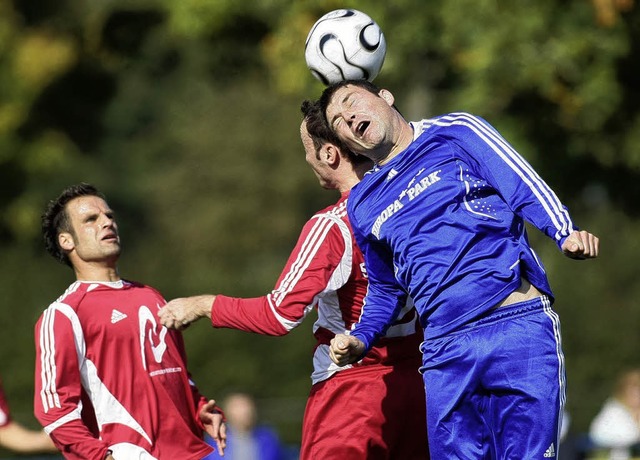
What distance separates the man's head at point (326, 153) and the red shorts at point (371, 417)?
0.99 metres

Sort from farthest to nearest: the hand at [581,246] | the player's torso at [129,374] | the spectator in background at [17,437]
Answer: the spectator in background at [17,437] → the player's torso at [129,374] → the hand at [581,246]

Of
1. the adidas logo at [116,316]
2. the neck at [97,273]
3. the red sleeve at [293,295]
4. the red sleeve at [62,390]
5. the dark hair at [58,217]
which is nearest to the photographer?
the red sleeve at [293,295]

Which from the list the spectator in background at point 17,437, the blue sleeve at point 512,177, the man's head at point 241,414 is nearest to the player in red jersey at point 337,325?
the blue sleeve at point 512,177

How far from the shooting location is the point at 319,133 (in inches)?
241

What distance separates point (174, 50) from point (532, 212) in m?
32.2

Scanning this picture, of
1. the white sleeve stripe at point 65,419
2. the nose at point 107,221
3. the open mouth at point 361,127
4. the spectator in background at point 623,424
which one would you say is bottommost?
the spectator in background at point 623,424

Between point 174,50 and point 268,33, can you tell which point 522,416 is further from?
point 174,50

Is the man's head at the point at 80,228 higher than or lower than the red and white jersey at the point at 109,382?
higher

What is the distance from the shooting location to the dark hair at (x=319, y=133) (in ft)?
20.0

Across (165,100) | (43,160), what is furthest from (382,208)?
(165,100)

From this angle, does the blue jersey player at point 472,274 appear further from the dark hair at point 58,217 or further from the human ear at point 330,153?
the dark hair at point 58,217

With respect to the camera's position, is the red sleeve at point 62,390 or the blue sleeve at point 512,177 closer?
the blue sleeve at point 512,177

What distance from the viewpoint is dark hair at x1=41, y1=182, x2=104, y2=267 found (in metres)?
6.65

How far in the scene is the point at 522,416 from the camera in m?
5.11
